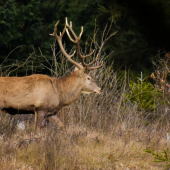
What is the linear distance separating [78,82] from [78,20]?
48.9ft

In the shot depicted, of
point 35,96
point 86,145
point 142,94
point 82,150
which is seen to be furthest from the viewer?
point 142,94

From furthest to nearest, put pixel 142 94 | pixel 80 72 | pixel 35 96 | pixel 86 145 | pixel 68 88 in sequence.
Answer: pixel 142 94, pixel 80 72, pixel 68 88, pixel 35 96, pixel 86 145

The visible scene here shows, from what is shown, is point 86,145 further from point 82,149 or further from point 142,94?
point 142,94

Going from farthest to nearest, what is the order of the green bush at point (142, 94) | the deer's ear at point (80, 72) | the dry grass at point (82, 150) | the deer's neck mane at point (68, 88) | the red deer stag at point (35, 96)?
the green bush at point (142, 94) < the deer's ear at point (80, 72) < the deer's neck mane at point (68, 88) < the red deer stag at point (35, 96) < the dry grass at point (82, 150)

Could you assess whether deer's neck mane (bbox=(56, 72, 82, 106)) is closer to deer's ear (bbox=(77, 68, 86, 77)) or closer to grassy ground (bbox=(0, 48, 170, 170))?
deer's ear (bbox=(77, 68, 86, 77))

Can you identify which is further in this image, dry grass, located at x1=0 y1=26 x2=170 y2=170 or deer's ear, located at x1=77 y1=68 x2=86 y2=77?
deer's ear, located at x1=77 y1=68 x2=86 y2=77

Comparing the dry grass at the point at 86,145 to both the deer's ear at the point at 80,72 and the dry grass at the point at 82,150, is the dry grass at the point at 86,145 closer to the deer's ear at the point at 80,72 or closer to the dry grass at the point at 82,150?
the dry grass at the point at 82,150

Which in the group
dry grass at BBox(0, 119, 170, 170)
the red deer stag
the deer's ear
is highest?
the deer's ear

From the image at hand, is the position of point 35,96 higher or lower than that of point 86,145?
higher

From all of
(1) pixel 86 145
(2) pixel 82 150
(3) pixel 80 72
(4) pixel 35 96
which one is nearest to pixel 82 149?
(2) pixel 82 150

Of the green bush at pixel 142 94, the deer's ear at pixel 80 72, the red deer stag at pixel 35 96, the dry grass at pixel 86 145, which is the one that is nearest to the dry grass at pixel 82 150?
the dry grass at pixel 86 145

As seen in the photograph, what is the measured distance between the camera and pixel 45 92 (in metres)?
5.27

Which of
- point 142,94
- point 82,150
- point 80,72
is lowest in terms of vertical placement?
point 82,150

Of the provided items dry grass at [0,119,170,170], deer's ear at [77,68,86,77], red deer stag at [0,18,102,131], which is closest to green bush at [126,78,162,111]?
deer's ear at [77,68,86,77]
